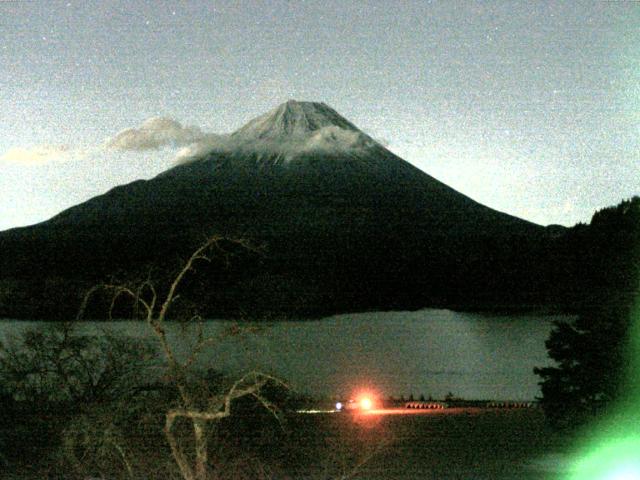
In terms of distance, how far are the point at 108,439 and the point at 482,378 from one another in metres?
18.9

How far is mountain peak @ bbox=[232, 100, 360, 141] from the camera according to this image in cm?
9050

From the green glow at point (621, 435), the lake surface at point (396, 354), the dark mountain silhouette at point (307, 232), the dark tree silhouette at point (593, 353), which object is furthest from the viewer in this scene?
the dark mountain silhouette at point (307, 232)

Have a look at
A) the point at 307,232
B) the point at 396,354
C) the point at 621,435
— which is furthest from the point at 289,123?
the point at 621,435

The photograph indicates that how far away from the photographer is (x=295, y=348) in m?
30.5

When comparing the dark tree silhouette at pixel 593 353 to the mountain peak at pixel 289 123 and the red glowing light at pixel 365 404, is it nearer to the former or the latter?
the red glowing light at pixel 365 404

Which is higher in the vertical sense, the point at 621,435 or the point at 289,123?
the point at 289,123

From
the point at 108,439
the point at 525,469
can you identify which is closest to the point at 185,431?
the point at 108,439

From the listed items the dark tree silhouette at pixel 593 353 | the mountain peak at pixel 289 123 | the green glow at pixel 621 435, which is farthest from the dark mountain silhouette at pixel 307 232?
the green glow at pixel 621 435

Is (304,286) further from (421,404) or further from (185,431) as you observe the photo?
(185,431)

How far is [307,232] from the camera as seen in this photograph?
76.1m

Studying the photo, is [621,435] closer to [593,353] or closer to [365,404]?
[593,353]

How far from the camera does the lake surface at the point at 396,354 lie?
20.2 meters

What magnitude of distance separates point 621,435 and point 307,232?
222 ft

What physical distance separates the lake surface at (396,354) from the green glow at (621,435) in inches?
137
